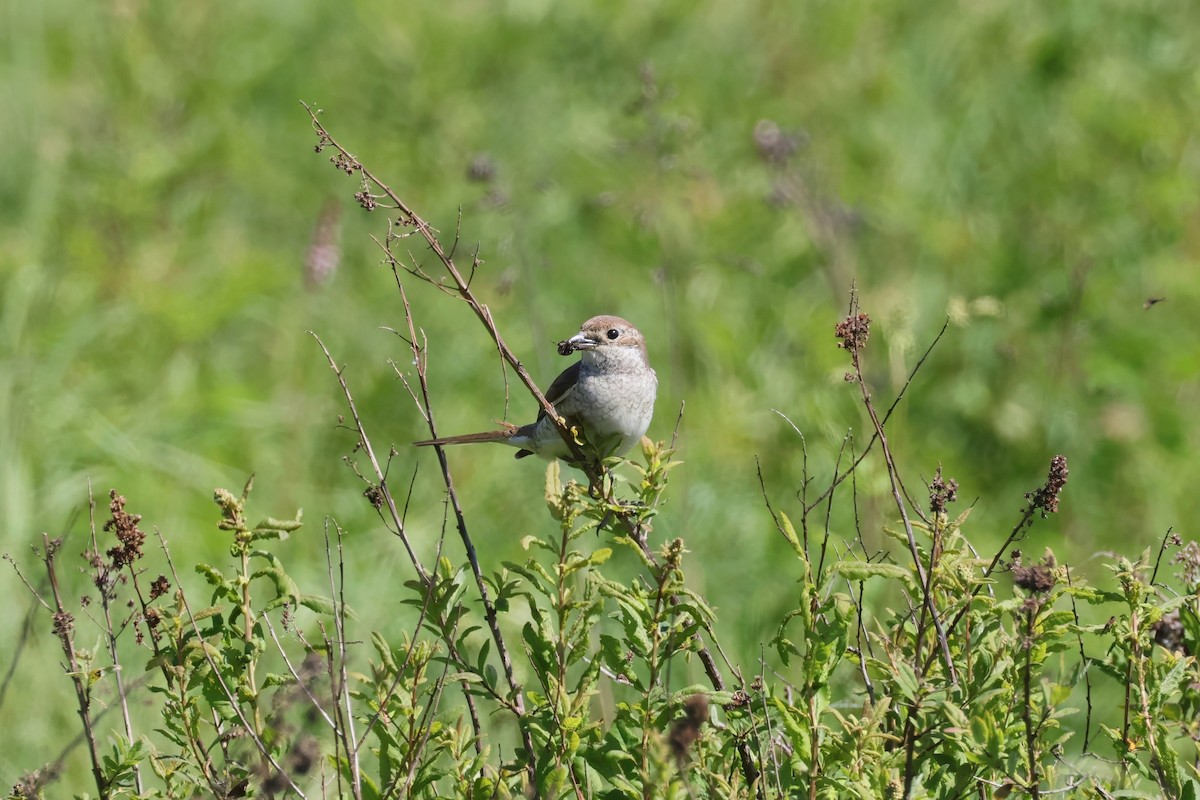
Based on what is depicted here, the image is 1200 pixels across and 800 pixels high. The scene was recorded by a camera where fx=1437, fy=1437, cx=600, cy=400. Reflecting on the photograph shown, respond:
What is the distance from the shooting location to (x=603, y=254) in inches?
335

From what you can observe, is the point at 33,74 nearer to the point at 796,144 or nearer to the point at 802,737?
the point at 796,144

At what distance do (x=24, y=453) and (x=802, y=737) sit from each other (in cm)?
538

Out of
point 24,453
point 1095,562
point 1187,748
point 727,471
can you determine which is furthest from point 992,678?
point 24,453

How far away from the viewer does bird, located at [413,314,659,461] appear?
451 cm

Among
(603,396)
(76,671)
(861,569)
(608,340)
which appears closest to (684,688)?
(861,569)

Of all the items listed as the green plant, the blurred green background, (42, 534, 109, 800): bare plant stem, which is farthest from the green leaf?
the blurred green background

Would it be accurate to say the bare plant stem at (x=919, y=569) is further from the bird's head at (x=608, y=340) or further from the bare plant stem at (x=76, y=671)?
the bird's head at (x=608, y=340)

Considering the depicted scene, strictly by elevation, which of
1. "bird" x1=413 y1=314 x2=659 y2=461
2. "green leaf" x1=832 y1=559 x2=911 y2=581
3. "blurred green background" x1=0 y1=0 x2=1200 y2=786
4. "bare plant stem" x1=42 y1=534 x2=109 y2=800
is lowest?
"bare plant stem" x1=42 y1=534 x2=109 y2=800

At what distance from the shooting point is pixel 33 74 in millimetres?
9531

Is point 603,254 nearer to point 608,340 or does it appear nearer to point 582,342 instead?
point 608,340

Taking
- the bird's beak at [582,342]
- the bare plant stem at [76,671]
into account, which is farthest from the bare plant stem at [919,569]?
the bird's beak at [582,342]

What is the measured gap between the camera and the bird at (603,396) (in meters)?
4.51

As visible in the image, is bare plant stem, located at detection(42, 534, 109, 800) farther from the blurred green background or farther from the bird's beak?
the blurred green background

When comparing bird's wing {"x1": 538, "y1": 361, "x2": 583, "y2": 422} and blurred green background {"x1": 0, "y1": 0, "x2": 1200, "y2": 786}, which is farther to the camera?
blurred green background {"x1": 0, "y1": 0, "x2": 1200, "y2": 786}
